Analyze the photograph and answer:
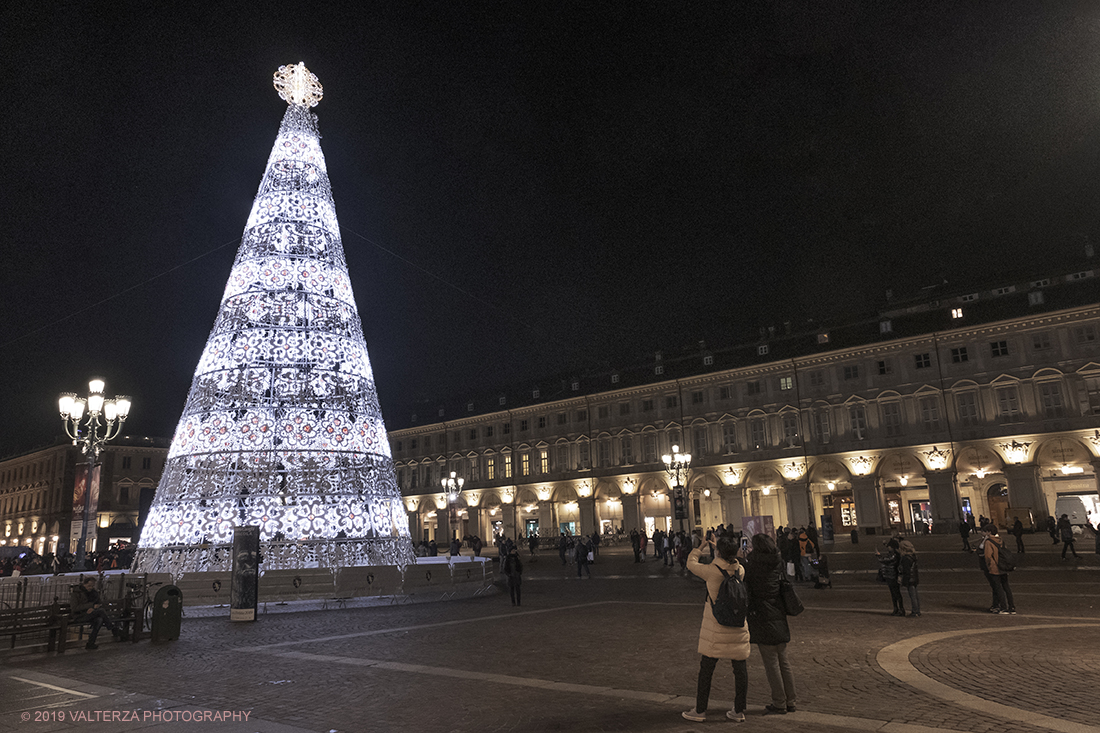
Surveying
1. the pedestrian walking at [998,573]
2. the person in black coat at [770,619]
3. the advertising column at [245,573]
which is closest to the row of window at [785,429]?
the pedestrian walking at [998,573]

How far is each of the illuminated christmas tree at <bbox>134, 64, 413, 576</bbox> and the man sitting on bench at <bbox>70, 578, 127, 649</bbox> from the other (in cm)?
303

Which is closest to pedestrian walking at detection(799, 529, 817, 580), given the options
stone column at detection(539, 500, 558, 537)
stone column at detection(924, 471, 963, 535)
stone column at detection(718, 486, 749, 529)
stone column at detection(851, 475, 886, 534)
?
stone column at detection(924, 471, 963, 535)

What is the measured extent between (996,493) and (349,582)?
3822 cm

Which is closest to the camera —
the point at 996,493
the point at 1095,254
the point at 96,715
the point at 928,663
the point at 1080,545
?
the point at 96,715

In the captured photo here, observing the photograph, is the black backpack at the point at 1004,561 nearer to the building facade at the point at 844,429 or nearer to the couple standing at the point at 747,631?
the couple standing at the point at 747,631

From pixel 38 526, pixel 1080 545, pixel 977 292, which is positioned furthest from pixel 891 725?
pixel 38 526

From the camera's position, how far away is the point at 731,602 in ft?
18.6

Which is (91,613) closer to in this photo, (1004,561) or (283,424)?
(283,424)

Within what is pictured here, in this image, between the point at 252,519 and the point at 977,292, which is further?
the point at 977,292

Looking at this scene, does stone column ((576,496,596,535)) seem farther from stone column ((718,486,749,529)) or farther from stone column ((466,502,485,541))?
stone column ((466,502,485,541))

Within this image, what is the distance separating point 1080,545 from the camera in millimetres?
27172

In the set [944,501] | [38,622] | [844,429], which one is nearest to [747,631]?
[38,622]

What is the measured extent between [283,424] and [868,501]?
38.0 m

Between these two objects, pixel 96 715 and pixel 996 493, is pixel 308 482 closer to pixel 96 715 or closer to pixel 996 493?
pixel 96 715
